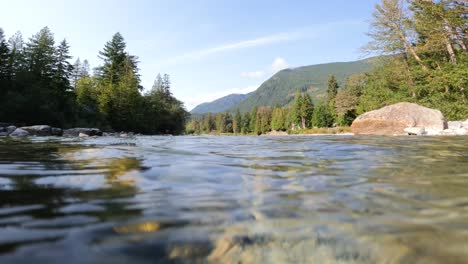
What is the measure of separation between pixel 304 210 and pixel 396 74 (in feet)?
Answer: 92.9

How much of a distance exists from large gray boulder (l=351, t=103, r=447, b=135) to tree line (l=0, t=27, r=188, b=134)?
25.2 metres

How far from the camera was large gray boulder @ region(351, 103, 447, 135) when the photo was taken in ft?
50.0

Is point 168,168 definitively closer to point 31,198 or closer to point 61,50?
point 31,198

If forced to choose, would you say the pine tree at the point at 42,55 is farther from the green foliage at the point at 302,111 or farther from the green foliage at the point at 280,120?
the green foliage at the point at 280,120

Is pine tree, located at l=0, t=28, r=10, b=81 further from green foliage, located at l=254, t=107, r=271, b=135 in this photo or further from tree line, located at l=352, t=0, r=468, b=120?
green foliage, located at l=254, t=107, r=271, b=135

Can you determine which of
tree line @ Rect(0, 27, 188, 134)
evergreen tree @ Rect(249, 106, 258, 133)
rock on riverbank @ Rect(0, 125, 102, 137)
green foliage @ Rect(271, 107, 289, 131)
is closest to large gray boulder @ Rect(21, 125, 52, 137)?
rock on riverbank @ Rect(0, 125, 102, 137)

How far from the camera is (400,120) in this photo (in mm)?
15594

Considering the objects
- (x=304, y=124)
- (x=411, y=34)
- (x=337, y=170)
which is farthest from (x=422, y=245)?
(x=304, y=124)

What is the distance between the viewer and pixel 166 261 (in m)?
0.99

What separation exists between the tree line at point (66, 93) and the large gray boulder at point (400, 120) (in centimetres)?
2517

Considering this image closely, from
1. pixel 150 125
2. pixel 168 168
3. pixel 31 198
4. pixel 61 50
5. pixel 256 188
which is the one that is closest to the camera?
pixel 31 198

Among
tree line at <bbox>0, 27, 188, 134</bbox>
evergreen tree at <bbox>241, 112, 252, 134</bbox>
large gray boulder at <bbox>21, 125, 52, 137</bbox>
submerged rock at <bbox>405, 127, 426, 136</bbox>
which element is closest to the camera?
submerged rock at <bbox>405, 127, 426, 136</bbox>

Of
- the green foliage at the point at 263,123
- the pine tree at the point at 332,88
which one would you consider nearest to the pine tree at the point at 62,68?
the pine tree at the point at 332,88

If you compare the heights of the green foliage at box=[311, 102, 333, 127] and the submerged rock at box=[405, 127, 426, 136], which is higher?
the green foliage at box=[311, 102, 333, 127]
